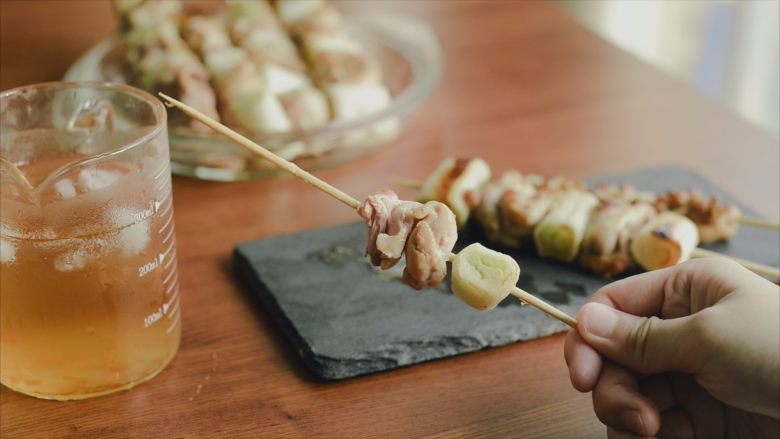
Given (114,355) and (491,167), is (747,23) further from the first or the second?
(114,355)

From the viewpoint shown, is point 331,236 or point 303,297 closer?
point 303,297

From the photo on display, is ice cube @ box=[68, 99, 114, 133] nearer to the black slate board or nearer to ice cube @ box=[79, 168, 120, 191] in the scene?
ice cube @ box=[79, 168, 120, 191]

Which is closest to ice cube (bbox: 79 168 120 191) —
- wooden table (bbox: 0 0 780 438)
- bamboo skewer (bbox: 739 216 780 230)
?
wooden table (bbox: 0 0 780 438)

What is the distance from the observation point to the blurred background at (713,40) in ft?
10.0

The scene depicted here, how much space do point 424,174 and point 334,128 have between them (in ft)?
0.59

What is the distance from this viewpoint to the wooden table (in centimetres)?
106

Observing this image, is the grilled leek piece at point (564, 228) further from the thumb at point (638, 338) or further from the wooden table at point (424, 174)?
the thumb at point (638, 338)

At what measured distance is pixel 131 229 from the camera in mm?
1031

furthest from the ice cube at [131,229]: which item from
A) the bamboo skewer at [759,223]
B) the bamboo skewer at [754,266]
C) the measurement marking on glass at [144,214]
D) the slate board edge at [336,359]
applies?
the bamboo skewer at [759,223]

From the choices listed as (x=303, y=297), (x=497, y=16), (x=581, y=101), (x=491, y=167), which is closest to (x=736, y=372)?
(x=303, y=297)

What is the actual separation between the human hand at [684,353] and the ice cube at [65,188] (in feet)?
1.80

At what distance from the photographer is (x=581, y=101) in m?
1.88

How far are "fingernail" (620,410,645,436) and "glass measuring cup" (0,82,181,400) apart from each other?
1.74 feet

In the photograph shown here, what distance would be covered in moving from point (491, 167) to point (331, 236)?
1.18 ft
